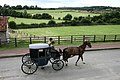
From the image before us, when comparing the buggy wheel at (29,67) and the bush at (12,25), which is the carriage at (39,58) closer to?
the buggy wheel at (29,67)

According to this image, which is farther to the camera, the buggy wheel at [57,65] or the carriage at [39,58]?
the buggy wheel at [57,65]

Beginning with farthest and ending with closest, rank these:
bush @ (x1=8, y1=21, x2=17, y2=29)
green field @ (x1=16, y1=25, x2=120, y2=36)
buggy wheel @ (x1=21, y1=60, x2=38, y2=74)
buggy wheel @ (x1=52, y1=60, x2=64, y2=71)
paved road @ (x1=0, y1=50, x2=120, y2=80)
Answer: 1. bush @ (x1=8, y1=21, x2=17, y2=29)
2. green field @ (x1=16, y1=25, x2=120, y2=36)
3. buggy wheel @ (x1=52, y1=60, x2=64, y2=71)
4. buggy wheel @ (x1=21, y1=60, x2=38, y2=74)
5. paved road @ (x1=0, y1=50, x2=120, y2=80)

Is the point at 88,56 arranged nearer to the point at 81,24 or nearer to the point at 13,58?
the point at 13,58

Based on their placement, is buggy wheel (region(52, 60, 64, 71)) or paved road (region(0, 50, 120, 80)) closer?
paved road (region(0, 50, 120, 80))

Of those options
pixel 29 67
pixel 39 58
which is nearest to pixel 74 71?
pixel 39 58

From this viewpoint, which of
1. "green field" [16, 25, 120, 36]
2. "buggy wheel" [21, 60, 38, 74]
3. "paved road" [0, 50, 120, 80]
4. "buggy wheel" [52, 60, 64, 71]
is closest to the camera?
"paved road" [0, 50, 120, 80]

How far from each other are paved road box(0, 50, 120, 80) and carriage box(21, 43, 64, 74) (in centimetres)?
30

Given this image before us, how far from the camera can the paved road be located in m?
12.7

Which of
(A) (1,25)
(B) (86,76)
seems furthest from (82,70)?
(A) (1,25)

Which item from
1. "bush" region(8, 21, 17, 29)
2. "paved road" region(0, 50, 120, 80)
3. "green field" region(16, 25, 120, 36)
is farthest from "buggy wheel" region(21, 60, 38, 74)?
"bush" region(8, 21, 17, 29)

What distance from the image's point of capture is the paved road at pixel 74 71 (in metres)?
12.7

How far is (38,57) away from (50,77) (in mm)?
1537

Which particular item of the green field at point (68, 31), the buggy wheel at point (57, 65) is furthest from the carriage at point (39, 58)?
the green field at point (68, 31)

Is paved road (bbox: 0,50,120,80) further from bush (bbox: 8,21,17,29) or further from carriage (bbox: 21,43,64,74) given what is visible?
bush (bbox: 8,21,17,29)
